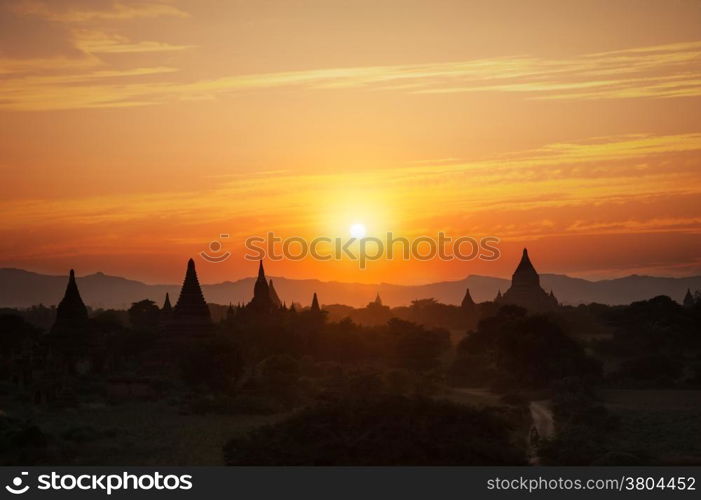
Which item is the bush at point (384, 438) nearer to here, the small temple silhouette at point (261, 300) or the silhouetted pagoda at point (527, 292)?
the small temple silhouette at point (261, 300)

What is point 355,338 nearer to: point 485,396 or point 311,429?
point 485,396

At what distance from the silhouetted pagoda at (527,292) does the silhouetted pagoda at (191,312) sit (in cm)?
6315

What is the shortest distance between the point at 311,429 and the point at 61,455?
805 cm

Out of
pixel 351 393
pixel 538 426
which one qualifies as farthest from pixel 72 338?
pixel 351 393

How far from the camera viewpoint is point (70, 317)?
2982 inches

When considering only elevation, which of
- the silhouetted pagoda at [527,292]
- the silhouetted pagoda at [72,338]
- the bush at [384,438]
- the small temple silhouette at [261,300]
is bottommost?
the bush at [384,438]

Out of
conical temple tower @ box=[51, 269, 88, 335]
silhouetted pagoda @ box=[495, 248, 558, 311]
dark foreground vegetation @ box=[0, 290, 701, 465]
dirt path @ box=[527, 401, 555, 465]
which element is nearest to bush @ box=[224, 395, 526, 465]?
dark foreground vegetation @ box=[0, 290, 701, 465]

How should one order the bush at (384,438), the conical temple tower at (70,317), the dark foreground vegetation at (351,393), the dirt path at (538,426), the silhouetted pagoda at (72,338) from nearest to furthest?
the bush at (384,438) < the dark foreground vegetation at (351,393) < the dirt path at (538,426) < the silhouetted pagoda at (72,338) < the conical temple tower at (70,317)

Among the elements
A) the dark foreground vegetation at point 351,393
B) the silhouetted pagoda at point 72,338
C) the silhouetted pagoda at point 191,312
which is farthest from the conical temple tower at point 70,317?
the silhouetted pagoda at point 191,312

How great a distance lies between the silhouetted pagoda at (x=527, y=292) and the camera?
139m

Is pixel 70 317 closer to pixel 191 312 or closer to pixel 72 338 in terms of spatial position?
pixel 72 338

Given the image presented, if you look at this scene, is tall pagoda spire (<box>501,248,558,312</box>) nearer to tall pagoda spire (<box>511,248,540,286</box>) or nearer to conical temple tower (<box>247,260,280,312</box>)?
tall pagoda spire (<box>511,248,540,286</box>)

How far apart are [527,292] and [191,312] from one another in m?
69.1

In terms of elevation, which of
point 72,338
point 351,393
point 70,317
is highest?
point 70,317
